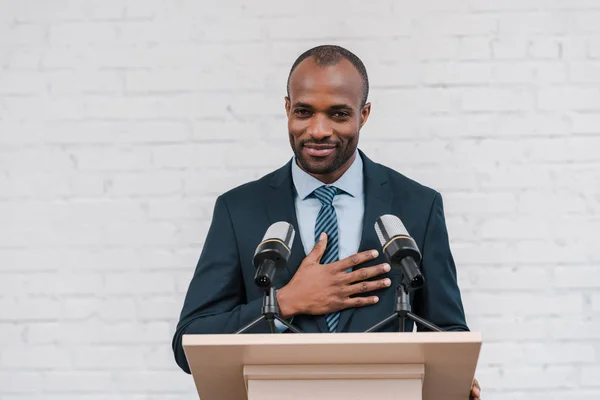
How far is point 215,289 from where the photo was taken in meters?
2.25

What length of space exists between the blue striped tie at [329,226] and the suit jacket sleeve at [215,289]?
0.18 m

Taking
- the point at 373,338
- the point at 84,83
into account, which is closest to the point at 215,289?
the point at 373,338

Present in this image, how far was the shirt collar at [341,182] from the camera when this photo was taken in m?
2.32

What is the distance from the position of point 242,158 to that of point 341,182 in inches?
31.0

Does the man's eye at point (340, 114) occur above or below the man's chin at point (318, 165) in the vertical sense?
above

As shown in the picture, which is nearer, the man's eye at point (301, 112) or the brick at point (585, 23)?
the man's eye at point (301, 112)

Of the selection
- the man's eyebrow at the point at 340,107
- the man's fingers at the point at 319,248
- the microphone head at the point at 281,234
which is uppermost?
the man's eyebrow at the point at 340,107

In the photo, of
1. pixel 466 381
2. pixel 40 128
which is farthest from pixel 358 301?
pixel 40 128

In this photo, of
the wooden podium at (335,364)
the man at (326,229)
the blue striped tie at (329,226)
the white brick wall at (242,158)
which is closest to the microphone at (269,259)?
the wooden podium at (335,364)

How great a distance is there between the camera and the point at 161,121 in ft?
10.2

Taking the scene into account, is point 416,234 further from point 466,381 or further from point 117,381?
point 117,381

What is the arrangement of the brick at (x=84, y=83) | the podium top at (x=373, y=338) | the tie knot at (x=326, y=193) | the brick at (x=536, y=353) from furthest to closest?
the brick at (x=84, y=83) < the brick at (x=536, y=353) < the tie knot at (x=326, y=193) < the podium top at (x=373, y=338)

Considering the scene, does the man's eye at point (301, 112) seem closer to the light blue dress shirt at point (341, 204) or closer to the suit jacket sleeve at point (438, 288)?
the light blue dress shirt at point (341, 204)

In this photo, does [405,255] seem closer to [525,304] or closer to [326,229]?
[326,229]
